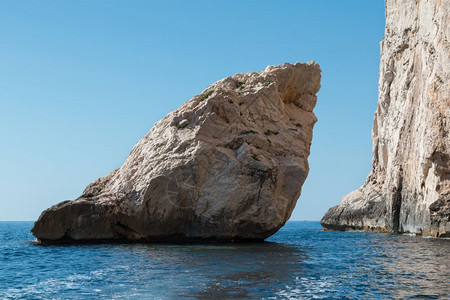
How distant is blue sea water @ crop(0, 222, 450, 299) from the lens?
15.1 meters

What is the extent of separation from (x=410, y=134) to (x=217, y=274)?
1625 inches

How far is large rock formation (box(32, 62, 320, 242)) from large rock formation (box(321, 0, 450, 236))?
48.2 ft

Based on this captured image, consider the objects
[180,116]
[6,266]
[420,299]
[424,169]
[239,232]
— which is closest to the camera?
[420,299]

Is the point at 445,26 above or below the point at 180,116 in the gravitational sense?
above

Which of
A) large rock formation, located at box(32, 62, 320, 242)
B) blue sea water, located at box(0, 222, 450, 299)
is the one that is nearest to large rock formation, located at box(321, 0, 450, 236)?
large rock formation, located at box(32, 62, 320, 242)

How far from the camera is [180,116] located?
33.2 meters

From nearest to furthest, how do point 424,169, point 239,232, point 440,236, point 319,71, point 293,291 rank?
point 293,291
point 239,232
point 319,71
point 440,236
point 424,169

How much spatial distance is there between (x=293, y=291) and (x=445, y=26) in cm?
3365

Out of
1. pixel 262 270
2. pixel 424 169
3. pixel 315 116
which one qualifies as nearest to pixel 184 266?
pixel 262 270

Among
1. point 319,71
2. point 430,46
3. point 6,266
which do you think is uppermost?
point 430,46

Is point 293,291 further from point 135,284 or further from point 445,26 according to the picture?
point 445,26

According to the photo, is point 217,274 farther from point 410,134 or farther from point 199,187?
point 410,134

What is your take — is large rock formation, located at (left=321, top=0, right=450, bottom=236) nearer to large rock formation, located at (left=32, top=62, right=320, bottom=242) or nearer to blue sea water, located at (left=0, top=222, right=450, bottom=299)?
large rock formation, located at (left=32, top=62, right=320, bottom=242)

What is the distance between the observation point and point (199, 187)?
3058cm
